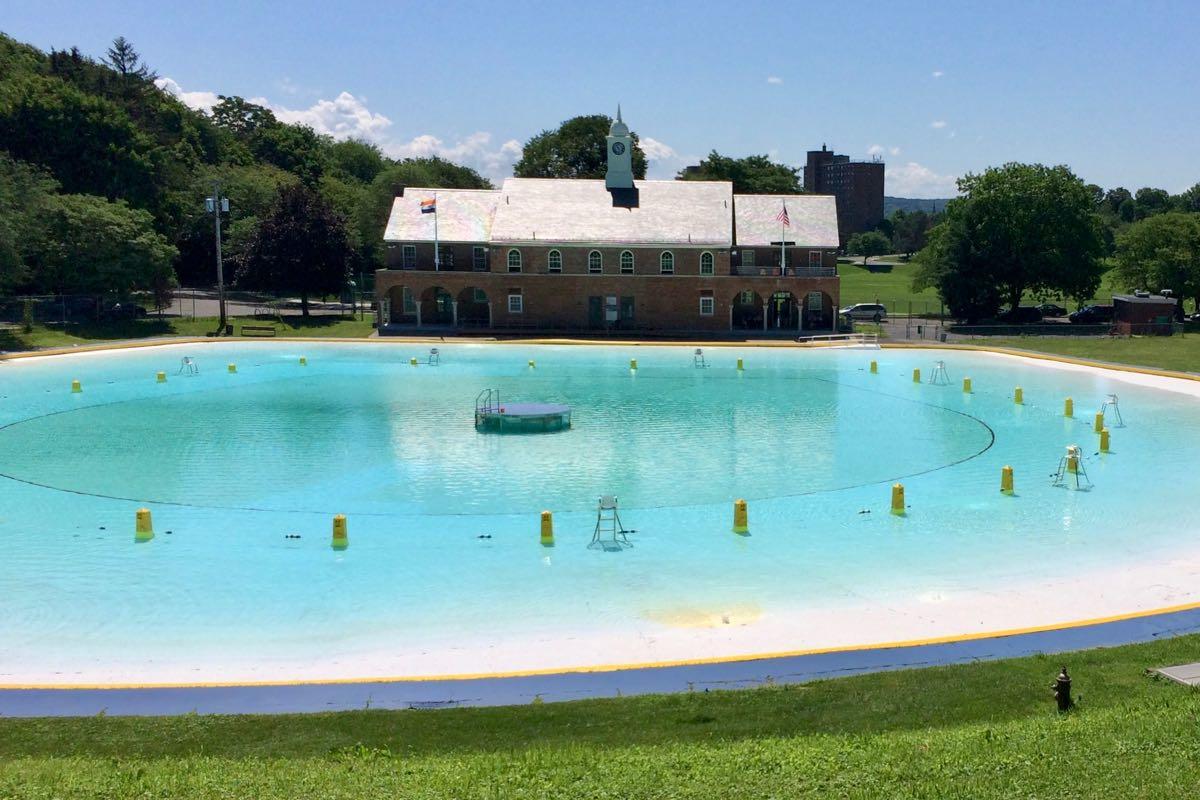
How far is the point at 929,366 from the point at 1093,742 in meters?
41.3

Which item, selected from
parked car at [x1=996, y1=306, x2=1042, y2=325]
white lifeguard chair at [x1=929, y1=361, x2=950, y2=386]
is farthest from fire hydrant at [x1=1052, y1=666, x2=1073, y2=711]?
parked car at [x1=996, y1=306, x2=1042, y2=325]

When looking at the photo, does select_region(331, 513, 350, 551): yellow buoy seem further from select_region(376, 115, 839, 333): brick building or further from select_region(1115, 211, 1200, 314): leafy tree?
select_region(1115, 211, 1200, 314): leafy tree

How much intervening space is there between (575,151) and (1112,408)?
242 feet

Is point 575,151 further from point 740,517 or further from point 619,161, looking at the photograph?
point 740,517

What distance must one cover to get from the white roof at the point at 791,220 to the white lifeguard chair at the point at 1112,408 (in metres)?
30.4

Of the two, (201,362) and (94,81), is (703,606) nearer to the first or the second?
(201,362)

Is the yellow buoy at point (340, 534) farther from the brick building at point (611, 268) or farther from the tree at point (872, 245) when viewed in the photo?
the tree at point (872, 245)

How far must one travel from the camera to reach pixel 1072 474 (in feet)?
82.3

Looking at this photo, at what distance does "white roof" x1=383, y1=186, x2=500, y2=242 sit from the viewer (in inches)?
2576

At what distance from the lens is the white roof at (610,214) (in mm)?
64438

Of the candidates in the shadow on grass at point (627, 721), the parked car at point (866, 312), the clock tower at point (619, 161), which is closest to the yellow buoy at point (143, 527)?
the shadow on grass at point (627, 721)

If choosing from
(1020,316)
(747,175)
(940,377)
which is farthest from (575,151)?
(940,377)

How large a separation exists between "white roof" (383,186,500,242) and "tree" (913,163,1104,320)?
3068cm

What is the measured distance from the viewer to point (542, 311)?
6494cm
